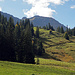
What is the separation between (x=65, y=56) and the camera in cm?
10156

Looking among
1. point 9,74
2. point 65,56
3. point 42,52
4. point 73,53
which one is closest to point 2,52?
point 9,74

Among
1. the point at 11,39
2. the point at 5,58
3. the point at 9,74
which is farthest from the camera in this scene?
the point at 11,39

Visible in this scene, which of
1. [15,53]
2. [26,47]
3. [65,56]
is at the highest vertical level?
[26,47]

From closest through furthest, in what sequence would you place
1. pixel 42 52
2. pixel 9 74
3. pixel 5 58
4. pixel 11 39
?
pixel 9 74 → pixel 5 58 → pixel 11 39 → pixel 42 52

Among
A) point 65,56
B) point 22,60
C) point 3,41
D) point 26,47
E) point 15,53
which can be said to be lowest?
point 65,56

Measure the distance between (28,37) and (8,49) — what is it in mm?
12068

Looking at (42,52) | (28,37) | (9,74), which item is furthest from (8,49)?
(42,52)

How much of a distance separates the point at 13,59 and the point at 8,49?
561 cm

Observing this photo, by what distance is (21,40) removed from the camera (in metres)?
54.4

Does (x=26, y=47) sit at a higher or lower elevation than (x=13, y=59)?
higher

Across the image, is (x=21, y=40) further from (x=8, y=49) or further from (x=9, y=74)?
(x=9, y=74)

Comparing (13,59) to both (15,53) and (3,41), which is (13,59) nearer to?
(15,53)

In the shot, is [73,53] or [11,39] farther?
[73,53]

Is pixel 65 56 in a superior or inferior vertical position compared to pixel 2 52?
inferior
